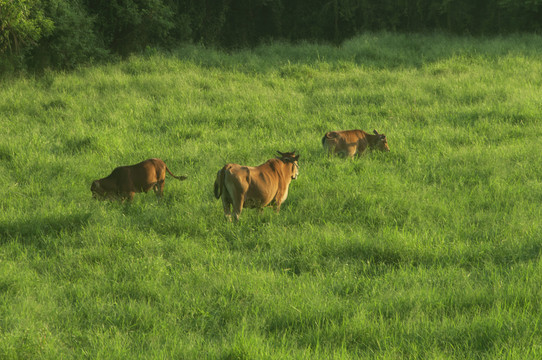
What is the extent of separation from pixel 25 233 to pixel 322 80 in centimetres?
968

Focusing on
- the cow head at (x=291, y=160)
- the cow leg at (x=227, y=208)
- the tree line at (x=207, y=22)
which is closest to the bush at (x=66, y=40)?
the tree line at (x=207, y=22)

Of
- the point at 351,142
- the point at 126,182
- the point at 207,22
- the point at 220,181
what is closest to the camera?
the point at 220,181

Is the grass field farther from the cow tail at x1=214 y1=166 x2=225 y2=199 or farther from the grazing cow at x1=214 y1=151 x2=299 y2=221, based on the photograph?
the cow tail at x1=214 y1=166 x2=225 y2=199

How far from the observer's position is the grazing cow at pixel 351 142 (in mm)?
8961

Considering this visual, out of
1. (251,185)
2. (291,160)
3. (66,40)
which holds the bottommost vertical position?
(251,185)

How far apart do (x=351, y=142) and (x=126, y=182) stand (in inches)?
145

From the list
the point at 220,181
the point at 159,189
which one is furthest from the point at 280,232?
the point at 159,189

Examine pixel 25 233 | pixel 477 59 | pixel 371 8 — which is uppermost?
pixel 371 8

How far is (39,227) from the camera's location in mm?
6379

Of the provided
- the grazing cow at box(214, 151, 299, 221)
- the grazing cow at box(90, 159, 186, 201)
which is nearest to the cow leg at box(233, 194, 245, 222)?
the grazing cow at box(214, 151, 299, 221)

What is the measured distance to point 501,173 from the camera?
801 centimetres

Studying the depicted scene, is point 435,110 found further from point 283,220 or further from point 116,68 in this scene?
point 116,68

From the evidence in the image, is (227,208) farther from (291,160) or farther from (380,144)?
(380,144)

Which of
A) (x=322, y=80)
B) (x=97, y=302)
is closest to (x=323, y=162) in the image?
(x=97, y=302)
